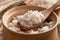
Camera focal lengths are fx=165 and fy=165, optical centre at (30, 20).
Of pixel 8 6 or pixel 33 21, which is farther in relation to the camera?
pixel 8 6

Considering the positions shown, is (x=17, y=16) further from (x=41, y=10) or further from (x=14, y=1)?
(x=14, y=1)

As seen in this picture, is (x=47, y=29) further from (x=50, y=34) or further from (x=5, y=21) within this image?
(x=5, y=21)

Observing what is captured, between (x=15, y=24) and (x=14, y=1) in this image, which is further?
(x=14, y=1)

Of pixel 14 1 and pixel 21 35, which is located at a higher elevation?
pixel 14 1

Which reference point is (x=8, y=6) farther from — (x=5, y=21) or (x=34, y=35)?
(x=34, y=35)

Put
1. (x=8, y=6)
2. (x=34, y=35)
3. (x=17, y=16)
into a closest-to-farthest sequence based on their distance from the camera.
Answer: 1. (x=34, y=35)
2. (x=17, y=16)
3. (x=8, y=6)

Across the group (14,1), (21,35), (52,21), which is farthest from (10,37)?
(14,1)

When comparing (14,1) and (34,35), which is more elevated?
(14,1)

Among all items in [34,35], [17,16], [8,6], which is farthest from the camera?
[8,6]

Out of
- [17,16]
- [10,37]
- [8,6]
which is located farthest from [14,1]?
[10,37]
